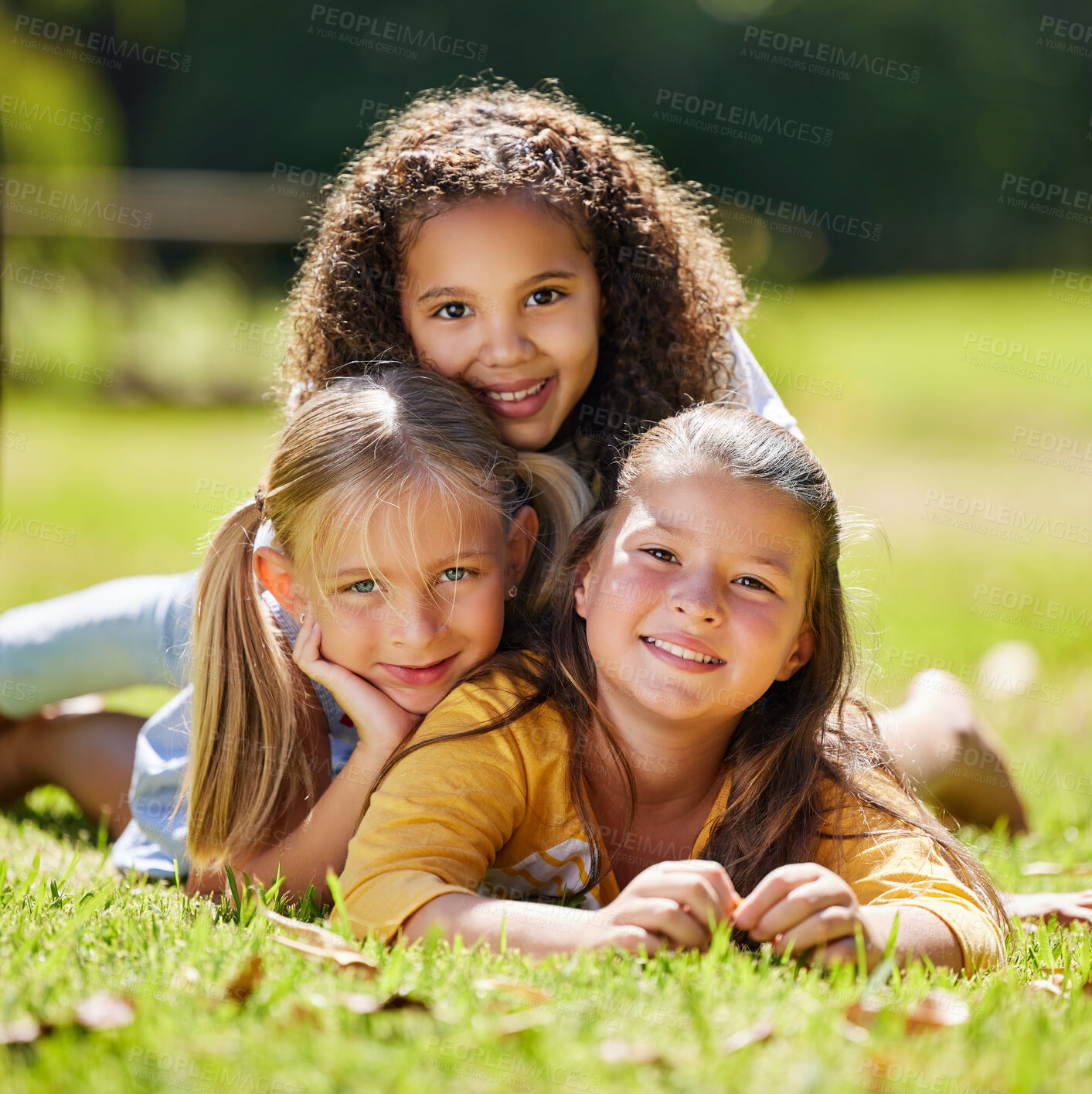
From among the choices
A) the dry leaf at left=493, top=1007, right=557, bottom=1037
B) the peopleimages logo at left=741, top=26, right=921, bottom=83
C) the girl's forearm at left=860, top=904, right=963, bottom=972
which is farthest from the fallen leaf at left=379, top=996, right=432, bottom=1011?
the peopleimages logo at left=741, top=26, right=921, bottom=83

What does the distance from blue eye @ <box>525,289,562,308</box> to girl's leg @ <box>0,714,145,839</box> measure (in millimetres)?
1800

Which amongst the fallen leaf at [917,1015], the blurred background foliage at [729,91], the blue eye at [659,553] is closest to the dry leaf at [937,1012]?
the fallen leaf at [917,1015]

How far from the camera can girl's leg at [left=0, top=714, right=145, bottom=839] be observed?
3.77 m

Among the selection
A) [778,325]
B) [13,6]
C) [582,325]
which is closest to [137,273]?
[778,325]

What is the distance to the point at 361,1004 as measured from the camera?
5.72 ft

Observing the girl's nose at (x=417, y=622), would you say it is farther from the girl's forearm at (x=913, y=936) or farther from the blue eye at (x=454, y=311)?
the girl's forearm at (x=913, y=936)

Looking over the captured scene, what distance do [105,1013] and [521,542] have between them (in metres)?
1.61

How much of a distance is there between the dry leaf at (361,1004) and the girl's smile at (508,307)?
1860 millimetres

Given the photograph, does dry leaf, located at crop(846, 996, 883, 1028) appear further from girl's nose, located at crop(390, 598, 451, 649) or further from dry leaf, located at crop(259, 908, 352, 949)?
girl's nose, located at crop(390, 598, 451, 649)

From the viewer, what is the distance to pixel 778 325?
12.6m

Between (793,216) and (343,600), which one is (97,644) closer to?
(343,600)

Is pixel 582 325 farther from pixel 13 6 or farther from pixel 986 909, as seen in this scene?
pixel 13 6

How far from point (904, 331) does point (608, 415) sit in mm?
14647

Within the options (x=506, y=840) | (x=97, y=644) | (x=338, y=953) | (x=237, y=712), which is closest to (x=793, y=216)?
(x=97, y=644)
